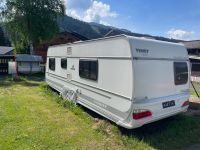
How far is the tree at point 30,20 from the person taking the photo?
2862cm

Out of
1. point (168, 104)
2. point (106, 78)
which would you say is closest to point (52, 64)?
point (106, 78)

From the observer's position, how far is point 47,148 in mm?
6062

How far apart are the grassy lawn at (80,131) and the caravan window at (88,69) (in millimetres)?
1516

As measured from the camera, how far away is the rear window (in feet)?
25.2

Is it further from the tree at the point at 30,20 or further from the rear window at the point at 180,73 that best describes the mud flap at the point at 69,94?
the tree at the point at 30,20

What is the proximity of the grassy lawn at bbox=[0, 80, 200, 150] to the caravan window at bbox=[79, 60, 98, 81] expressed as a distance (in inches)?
59.7

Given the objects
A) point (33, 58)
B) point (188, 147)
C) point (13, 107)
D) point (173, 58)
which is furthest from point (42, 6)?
point (188, 147)

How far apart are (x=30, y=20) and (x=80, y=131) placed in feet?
79.8

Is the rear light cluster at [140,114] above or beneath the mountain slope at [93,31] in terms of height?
beneath

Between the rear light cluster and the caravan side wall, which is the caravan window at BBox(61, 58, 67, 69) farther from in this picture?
the rear light cluster

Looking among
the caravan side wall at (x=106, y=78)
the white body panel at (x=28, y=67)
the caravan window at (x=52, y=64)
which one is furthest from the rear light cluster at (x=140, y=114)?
the white body panel at (x=28, y=67)

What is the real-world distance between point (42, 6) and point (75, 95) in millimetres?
22919

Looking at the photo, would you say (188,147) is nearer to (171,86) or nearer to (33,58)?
(171,86)

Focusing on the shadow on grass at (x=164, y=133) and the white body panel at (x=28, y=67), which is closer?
the shadow on grass at (x=164, y=133)
